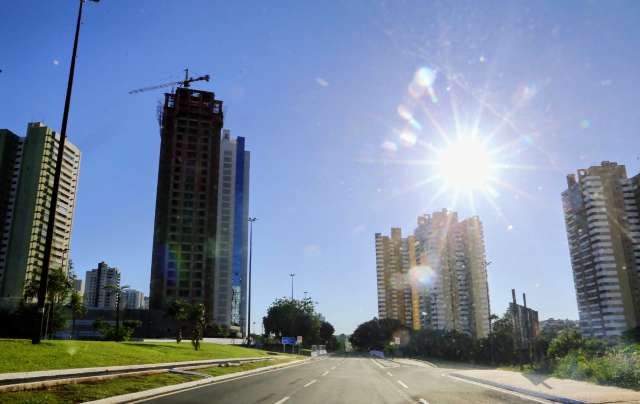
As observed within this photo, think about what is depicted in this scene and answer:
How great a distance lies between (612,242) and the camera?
109 metres

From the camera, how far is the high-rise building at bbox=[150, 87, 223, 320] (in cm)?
13312

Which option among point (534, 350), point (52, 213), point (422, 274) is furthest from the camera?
point (422, 274)

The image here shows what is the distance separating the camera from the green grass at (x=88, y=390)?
1105 centimetres

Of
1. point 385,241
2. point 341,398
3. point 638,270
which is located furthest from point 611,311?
point 341,398

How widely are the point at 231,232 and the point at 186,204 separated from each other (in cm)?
3789

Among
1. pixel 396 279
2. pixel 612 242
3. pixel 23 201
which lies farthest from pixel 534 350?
pixel 23 201

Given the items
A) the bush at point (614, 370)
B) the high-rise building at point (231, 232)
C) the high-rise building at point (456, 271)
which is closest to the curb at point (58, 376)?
the bush at point (614, 370)

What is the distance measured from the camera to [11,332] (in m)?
75.9

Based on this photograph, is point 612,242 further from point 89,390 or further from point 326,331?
point 89,390

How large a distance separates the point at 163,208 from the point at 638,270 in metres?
125

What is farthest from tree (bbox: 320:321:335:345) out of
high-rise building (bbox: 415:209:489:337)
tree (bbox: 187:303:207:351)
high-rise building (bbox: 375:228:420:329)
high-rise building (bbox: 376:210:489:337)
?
Answer: tree (bbox: 187:303:207:351)

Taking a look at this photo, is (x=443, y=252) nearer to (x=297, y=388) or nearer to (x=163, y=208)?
(x=163, y=208)

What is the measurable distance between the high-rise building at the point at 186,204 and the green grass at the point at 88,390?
119 metres

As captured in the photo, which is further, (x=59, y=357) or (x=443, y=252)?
(x=443, y=252)
